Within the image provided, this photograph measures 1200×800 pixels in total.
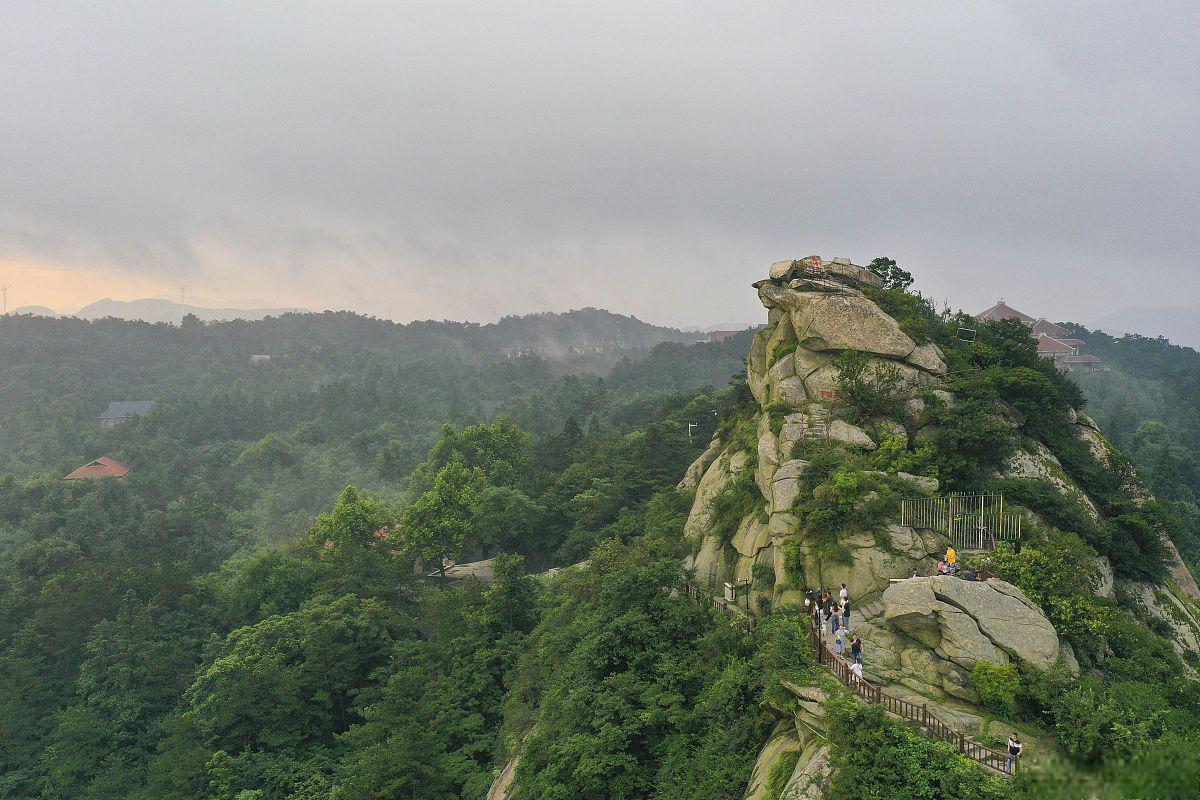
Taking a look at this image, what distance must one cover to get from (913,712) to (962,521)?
5.83 m

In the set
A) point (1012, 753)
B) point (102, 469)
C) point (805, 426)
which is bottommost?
point (102, 469)

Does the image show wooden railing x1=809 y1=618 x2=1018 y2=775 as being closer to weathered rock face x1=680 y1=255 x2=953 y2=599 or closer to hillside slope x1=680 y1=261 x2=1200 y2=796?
hillside slope x1=680 y1=261 x2=1200 y2=796

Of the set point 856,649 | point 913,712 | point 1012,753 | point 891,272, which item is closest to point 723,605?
point 856,649

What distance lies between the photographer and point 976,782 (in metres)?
8.24

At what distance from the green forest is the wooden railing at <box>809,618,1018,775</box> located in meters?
0.58

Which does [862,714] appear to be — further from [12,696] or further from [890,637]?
[12,696]

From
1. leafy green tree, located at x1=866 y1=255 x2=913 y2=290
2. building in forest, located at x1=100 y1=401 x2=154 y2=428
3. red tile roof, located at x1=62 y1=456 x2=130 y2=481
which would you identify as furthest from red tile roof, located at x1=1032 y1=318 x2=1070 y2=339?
building in forest, located at x1=100 y1=401 x2=154 y2=428

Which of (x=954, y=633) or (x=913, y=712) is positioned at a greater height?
(x=954, y=633)

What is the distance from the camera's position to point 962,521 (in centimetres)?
1444

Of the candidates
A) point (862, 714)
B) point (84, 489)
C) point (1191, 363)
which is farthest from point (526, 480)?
point (1191, 363)

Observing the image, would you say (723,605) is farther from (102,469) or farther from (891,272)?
(102,469)

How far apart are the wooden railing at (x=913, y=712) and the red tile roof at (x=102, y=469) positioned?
69752 millimetres

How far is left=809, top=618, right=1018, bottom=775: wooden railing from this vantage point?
9.17 m

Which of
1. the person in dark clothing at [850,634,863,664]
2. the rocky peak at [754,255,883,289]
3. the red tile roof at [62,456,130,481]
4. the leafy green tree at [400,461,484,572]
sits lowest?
the red tile roof at [62,456,130,481]
